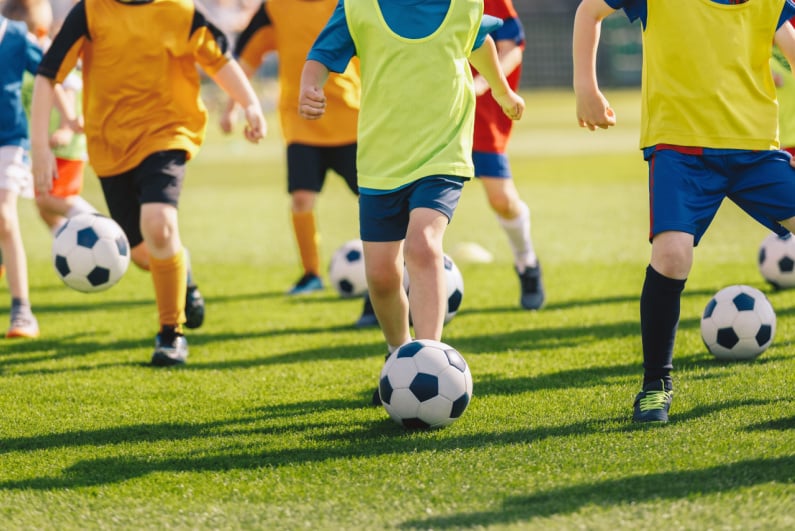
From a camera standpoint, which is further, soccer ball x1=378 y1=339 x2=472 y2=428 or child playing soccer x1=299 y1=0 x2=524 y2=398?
child playing soccer x1=299 y1=0 x2=524 y2=398

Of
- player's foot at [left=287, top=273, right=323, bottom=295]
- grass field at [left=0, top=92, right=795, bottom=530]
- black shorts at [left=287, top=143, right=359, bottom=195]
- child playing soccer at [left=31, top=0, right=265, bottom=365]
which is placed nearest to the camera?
grass field at [left=0, top=92, right=795, bottom=530]

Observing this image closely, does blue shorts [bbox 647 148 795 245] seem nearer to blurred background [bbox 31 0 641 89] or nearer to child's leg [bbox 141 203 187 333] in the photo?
child's leg [bbox 141 203 187 333]

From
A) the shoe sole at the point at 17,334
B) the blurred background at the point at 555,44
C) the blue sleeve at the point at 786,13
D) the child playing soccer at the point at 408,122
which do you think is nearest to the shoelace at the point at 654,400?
the child playing soccer at the point at 408,122

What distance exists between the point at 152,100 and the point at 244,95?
50cm

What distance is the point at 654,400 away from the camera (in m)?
4.55

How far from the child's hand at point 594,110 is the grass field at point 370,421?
1201 millimetres

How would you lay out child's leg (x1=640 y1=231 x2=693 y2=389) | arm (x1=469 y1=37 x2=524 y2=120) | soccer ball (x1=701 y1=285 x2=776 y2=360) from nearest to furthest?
child's leg (x1=640 y1=231 x2=693 y2=389) < arm (x1=469 y1=37 x2=524 y2=120) < soccer ball (x1=701 y1=285 x2=776 y2=360)

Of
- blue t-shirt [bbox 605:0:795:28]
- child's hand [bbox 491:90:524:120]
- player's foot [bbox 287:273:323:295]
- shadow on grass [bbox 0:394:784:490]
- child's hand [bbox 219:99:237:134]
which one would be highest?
blue t-shirt [bbox 605:0:795:28]

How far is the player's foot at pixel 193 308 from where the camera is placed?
7.19m

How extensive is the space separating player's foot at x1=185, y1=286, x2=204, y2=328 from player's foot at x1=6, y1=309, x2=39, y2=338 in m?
0.95

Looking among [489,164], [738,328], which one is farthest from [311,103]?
[489,164]

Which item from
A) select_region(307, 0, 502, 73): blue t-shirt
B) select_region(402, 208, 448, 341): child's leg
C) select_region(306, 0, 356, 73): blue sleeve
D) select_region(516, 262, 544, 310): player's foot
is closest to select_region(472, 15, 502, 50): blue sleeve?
select_region(307, 0, 502, 73): blue t-shirt

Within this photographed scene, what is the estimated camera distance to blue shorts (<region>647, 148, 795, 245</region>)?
4445mm

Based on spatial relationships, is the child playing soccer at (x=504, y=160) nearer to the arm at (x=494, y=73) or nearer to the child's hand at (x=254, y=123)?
the child's hand at (x=254, y=123)
